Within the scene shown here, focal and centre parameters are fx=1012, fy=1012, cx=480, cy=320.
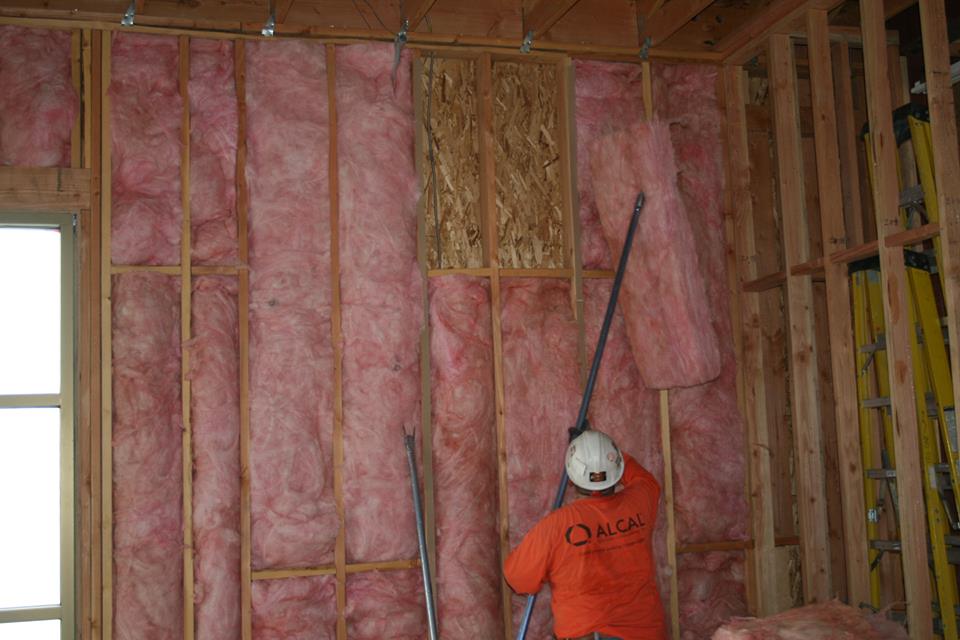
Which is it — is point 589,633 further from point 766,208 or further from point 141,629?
point 766,208

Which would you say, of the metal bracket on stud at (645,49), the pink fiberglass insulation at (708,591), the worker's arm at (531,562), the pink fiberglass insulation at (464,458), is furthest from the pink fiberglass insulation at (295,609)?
the metal bracket on stud at (645,49)

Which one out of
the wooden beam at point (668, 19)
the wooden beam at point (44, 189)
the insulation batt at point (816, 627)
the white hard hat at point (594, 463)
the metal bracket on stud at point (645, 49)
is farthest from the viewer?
the metal bracket on stud at point (645, 49)

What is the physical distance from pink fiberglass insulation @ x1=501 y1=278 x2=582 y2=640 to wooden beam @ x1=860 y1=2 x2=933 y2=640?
160cm

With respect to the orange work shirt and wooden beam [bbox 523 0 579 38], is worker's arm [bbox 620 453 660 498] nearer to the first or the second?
the orange work shirt

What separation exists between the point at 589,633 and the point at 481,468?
126 centimetres

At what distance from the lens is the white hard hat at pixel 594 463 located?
418 cm

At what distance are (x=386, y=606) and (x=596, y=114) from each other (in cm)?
279

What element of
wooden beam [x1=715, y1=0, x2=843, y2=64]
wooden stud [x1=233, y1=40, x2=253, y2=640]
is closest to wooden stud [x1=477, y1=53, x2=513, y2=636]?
wooden stud [x1=233, y1=40, x2=253, y2=640]

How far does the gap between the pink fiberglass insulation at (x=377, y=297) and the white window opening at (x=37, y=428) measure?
4.22 ft

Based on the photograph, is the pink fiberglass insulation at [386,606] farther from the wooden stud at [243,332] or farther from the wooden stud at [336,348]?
the wooden stud at [243,332]

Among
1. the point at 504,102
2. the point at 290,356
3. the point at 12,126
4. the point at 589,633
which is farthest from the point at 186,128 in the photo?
the point at 589,633

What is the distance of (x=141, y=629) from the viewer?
4586mm

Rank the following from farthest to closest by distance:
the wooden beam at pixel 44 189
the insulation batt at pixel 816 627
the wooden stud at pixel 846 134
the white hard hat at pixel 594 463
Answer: the wooden stud at pixel 846 134, the wooden beam at pixel 44 189, the white hard hat at pixel 594 463, the insulation batt at pixel 816 627

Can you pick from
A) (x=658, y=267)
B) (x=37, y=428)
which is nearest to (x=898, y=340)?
(x=658, y=267)
